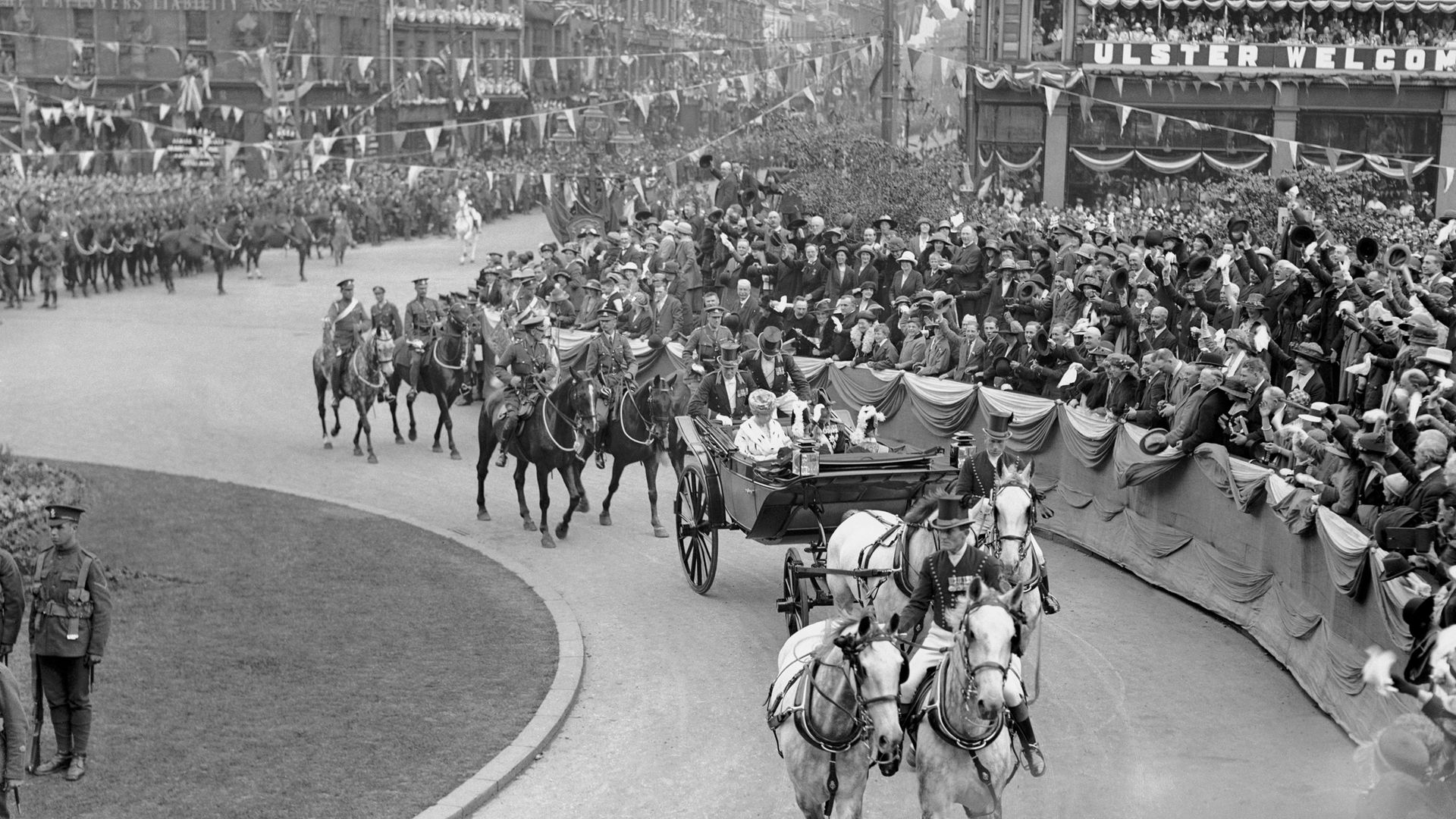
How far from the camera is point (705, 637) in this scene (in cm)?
1481

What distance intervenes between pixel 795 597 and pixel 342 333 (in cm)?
1252

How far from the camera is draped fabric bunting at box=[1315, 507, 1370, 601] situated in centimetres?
1190

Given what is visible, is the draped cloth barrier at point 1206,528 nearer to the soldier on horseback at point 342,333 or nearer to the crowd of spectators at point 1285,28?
the soldier on horseback at point 342,333

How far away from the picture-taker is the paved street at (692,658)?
11.1 m

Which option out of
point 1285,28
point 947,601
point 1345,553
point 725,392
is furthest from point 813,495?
point 1285,28

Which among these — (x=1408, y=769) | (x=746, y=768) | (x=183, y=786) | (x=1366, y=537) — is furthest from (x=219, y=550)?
(x=1408, y=769)

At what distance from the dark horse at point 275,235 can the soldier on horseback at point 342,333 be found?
1977 centimetres

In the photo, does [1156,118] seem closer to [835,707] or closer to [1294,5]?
[1294,5]

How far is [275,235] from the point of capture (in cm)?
4422

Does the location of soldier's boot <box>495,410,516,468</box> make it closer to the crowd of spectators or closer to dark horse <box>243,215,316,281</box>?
dark horse <box>243,215,316,281</box>

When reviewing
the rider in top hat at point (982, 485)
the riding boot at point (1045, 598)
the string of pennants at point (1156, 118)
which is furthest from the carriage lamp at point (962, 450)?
the string of pennants at point (1156, 118)

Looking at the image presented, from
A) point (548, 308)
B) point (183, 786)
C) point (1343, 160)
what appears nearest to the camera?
point (183, 786)

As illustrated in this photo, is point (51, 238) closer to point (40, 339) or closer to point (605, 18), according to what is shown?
point (40, 339)

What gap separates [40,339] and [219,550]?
17.8 meters
